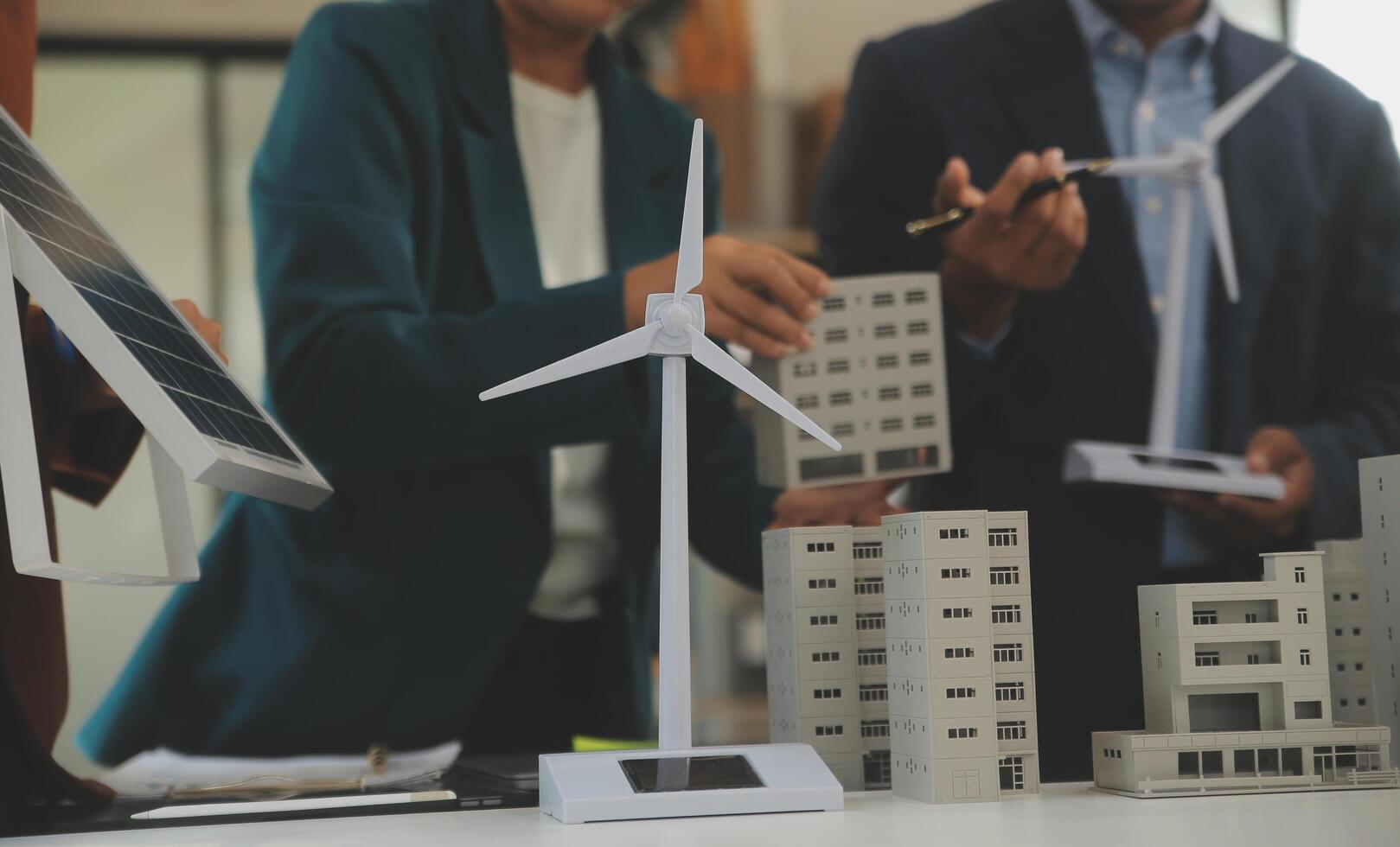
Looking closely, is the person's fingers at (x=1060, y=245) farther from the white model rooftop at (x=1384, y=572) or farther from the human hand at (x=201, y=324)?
the human hand at (x=201, y=324)

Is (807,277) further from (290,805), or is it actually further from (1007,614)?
(290,805)

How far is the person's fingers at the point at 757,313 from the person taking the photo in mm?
1658

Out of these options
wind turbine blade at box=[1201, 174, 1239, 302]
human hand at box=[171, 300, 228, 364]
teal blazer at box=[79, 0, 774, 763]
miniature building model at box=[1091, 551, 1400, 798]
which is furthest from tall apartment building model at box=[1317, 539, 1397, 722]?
human hand at box=[171, 300, 228, 364]

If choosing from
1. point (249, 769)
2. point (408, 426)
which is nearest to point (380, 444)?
point (408, 426)

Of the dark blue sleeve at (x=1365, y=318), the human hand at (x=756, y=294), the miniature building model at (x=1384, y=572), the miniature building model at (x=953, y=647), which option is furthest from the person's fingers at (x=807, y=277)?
the dark blue sleeve at (x=1365, y=318)

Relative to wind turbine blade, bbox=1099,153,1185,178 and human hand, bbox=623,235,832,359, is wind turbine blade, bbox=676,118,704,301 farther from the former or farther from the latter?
wind turbine blade, bbox=1099,153,1185,178

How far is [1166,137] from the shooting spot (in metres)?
2.15

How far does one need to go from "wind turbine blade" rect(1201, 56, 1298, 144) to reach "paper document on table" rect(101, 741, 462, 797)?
4.69 feet

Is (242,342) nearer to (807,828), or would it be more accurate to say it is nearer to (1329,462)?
(807,828)

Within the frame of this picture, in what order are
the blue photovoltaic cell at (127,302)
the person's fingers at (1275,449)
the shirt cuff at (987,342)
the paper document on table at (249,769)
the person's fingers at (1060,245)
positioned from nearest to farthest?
1. the blue photovoltaic cell at (127,302)
2. the paper document on table at (249,769)
3. the person's fingers at (1060,245)
4. the shirt cuff at (987,342)
5. the person's fingers at (1275,449)

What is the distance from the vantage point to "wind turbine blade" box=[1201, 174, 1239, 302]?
2.00 metres

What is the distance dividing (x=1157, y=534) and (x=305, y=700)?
4.23 feet

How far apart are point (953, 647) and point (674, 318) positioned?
42 centimetres

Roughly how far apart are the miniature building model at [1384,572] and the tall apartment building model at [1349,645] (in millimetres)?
11
